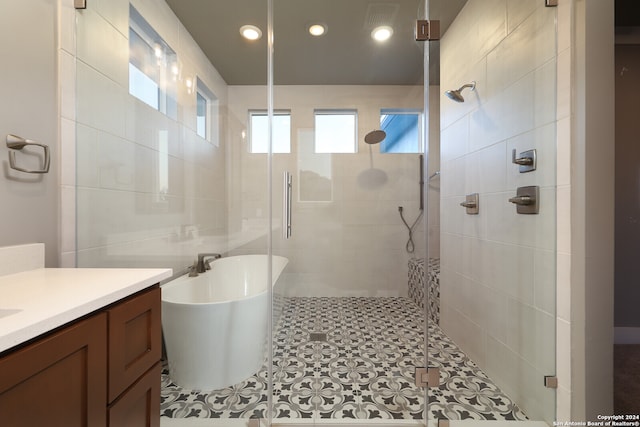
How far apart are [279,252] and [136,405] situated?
1.19m

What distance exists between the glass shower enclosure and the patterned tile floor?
0.01 meters

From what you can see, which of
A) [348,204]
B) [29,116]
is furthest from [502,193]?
[29,116]

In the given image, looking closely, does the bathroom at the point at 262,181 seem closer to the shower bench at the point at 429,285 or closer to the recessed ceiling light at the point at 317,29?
the shower bench at the point at 429,285

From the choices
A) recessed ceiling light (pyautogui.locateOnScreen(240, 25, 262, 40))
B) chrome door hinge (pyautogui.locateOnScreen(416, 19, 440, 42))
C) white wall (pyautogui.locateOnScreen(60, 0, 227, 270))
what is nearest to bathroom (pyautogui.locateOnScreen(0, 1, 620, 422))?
white wall (pyautogui.locateOnScreen(60, 0, 227, 270))

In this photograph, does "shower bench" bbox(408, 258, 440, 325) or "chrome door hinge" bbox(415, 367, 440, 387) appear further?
"shower bench" bbox(408, 258, 440, 325)

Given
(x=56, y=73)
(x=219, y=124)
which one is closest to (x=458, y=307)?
(x=219, y=124)

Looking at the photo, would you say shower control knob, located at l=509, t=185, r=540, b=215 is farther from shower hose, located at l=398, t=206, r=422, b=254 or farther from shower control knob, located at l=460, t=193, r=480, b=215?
shower hose, located at l=398, t=206, r=422, b=254

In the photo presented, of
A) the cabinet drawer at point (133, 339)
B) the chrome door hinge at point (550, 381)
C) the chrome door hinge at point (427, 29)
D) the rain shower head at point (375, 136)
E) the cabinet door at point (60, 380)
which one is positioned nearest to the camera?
the cabinet door at point (60, 380)

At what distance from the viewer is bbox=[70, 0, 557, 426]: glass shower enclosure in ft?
4.29

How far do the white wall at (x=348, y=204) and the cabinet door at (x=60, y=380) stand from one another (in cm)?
135

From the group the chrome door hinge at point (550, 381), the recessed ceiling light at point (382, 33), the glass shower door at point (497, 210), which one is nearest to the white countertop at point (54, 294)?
the glass shower door at point (497, 210)

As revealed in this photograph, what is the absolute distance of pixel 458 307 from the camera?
1.82m

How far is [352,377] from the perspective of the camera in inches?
61.6

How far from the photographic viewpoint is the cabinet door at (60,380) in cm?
47
